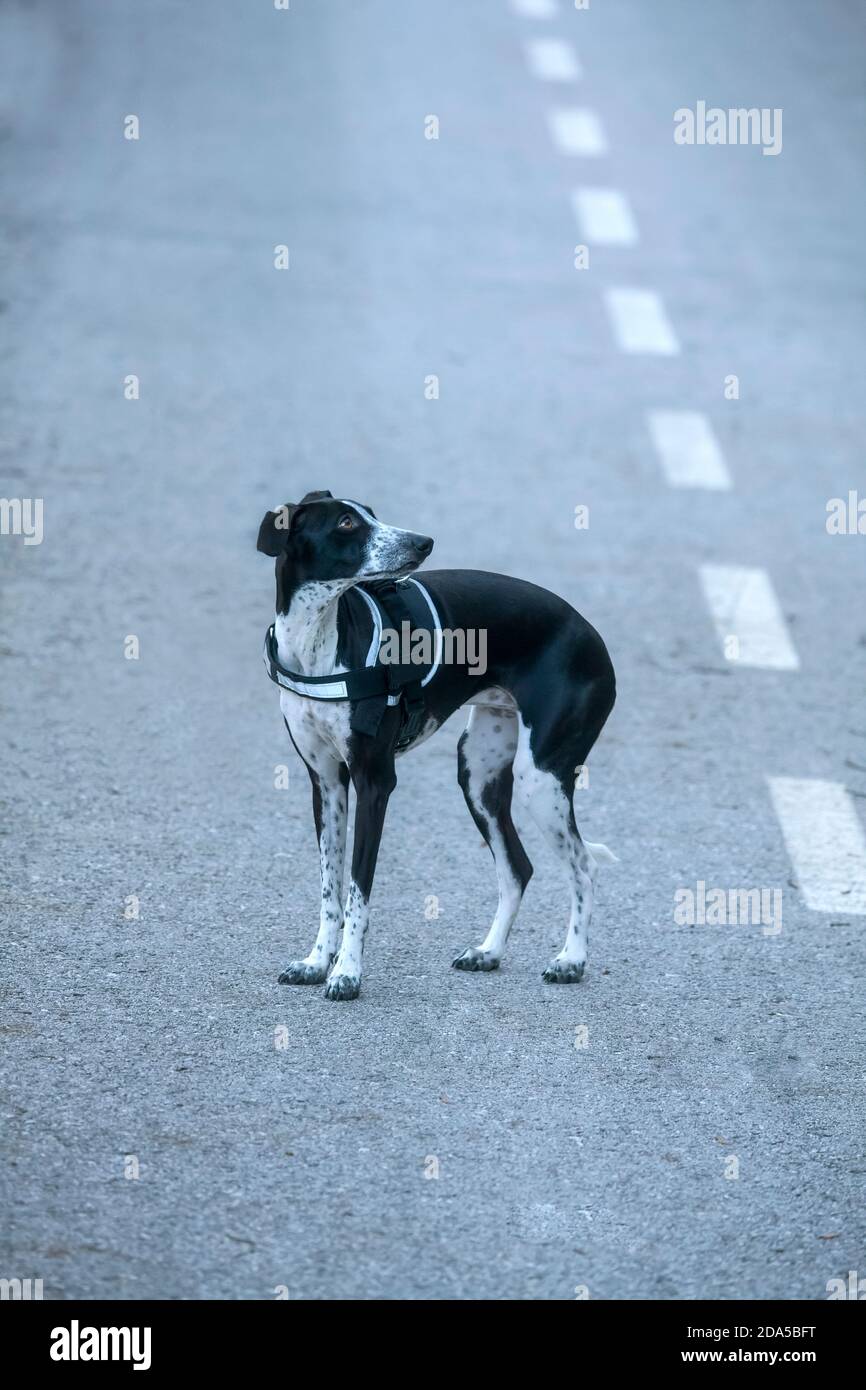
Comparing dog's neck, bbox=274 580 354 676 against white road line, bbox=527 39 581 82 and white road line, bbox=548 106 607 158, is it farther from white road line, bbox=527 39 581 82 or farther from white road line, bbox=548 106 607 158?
white road line, bbox=527 39 581 82

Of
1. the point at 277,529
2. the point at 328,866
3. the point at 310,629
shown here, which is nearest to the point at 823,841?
the point at 328,866

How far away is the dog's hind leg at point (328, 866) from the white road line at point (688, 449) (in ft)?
24.4

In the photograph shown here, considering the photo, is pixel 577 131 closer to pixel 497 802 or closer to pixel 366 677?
pixel 497 802

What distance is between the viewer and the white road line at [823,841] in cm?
720

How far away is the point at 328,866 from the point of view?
5.92m

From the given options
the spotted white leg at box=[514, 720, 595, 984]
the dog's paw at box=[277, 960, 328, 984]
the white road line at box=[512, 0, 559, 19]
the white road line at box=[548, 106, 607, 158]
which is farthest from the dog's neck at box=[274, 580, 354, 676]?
the white road line at box=[512, 0, 559, 19]

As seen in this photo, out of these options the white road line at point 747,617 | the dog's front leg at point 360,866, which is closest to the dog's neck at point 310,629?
the dog's front leg at point 360,866

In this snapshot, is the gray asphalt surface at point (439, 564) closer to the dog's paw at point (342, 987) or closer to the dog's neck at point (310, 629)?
the dog's paw at point (342, 987)

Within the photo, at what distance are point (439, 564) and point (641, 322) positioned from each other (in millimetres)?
5450

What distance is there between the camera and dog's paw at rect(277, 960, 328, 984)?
19.3 feet

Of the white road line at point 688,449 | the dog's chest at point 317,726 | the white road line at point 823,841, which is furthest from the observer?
the white road line at point 688,449

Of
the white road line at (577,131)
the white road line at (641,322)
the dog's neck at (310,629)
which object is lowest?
the white road line at (641,322)

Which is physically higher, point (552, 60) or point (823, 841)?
point (823, 841)
